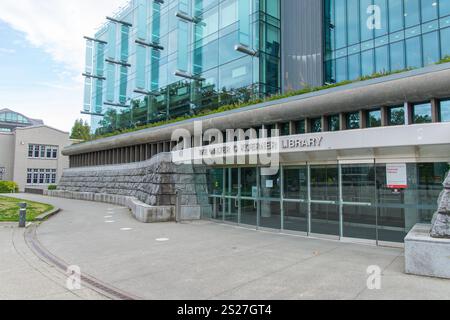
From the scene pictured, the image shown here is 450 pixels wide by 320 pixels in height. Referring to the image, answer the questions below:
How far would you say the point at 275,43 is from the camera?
22.0m

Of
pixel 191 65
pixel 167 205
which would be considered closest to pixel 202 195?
pixel 167 205

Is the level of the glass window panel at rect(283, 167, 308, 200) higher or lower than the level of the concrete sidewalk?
higher

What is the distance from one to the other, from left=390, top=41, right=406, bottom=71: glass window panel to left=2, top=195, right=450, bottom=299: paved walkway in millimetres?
14571

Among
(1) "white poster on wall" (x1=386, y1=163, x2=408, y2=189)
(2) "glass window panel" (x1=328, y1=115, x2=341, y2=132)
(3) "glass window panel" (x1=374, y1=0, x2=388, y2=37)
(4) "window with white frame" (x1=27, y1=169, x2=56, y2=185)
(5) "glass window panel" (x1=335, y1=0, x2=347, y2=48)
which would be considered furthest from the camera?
(4) "window with white frame" (x1=27, y1=169, x2=56, y2=185)

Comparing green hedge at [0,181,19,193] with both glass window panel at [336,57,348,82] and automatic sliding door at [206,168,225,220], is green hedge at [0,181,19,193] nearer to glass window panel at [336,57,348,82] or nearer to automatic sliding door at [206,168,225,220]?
automatic sliding door at [206,168,225,220]

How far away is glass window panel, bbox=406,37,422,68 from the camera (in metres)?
19.0

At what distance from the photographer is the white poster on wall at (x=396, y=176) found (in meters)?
9.56

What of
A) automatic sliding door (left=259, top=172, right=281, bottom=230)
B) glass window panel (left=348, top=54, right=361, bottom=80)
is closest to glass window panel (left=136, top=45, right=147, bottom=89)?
glass window panel (left=348, top=54, right=361, bottom=80)

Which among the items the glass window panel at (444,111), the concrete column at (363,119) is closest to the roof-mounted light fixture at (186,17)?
the concrete column at (363,119)

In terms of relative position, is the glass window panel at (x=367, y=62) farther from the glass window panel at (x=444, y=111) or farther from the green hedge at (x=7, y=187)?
the green hedge at (x=7, y=187)

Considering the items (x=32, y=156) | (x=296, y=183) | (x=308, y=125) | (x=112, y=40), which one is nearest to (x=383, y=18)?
(x=308, y=125)

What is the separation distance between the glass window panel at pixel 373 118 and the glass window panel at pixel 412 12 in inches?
441

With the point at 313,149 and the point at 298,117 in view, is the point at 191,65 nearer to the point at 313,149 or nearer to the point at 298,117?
the point at 298,117

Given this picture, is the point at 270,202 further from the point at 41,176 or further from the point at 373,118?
the point at 41,176
